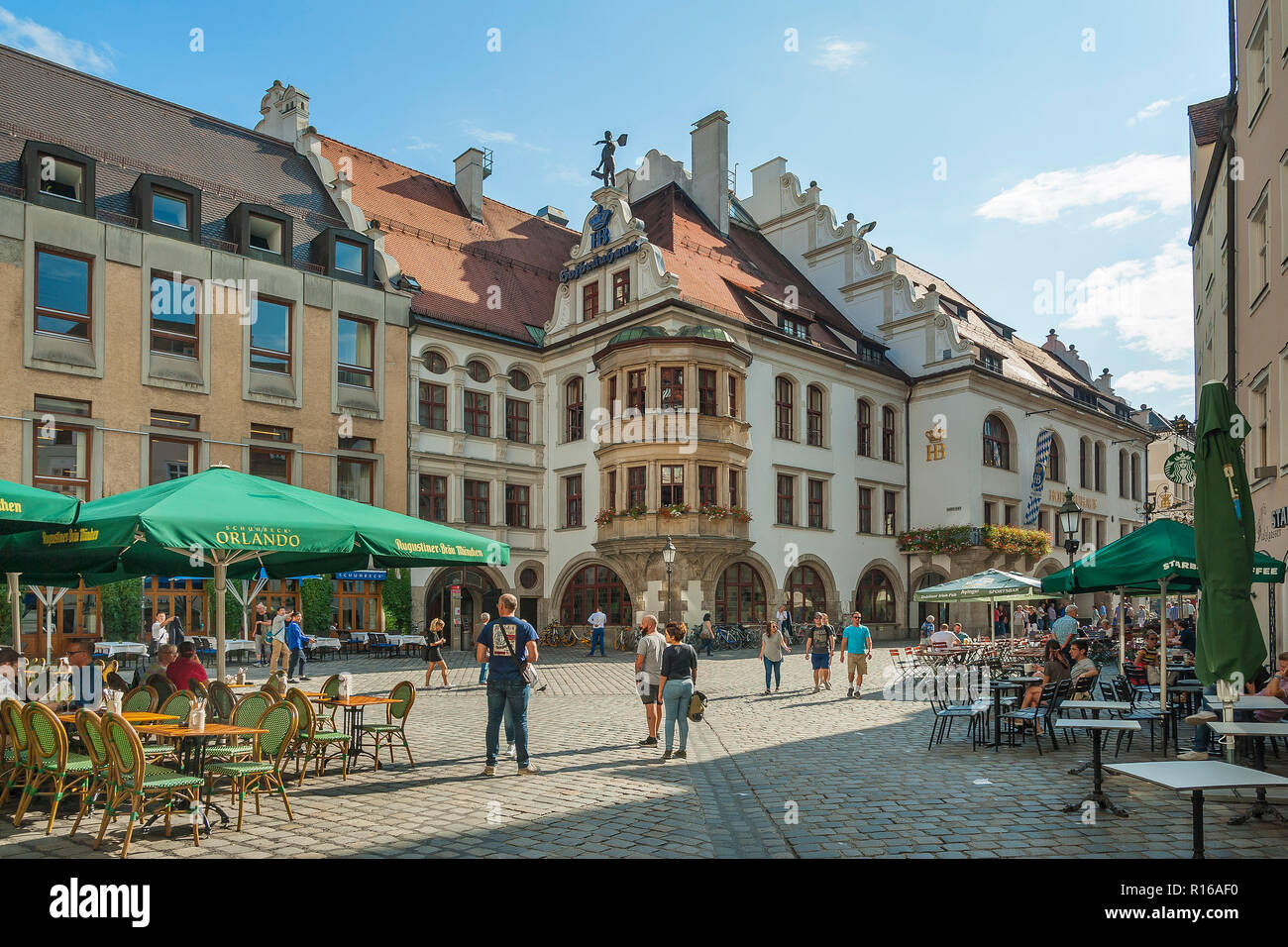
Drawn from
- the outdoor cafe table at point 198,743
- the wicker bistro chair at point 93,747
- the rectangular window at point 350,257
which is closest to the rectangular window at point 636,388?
the rectangular window at point 350,257

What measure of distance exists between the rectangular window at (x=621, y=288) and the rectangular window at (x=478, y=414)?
5.74 m

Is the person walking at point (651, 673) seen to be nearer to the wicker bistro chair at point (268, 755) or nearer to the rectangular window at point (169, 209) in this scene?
the wicker bistro chair at point (268, 755)

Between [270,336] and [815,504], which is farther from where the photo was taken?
[815,504]

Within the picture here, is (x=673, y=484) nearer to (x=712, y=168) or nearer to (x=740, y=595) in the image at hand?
(x=740, y=595)

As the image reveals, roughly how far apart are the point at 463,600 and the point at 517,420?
22.3ft

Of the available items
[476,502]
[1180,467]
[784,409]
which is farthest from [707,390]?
[1180,467]

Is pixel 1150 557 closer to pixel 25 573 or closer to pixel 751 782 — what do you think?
pixel 751 782

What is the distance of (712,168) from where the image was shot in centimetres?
4541

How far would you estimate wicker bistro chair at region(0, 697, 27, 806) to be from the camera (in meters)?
8.42

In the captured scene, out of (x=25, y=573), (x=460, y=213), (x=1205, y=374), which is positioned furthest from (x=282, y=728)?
(x=460, y=213)

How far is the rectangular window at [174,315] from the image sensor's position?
29922mm

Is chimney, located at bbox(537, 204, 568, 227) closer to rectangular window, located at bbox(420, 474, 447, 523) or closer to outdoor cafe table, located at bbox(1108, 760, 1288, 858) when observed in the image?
rectangular window, located at bbox(420, 474, 447, 523)
